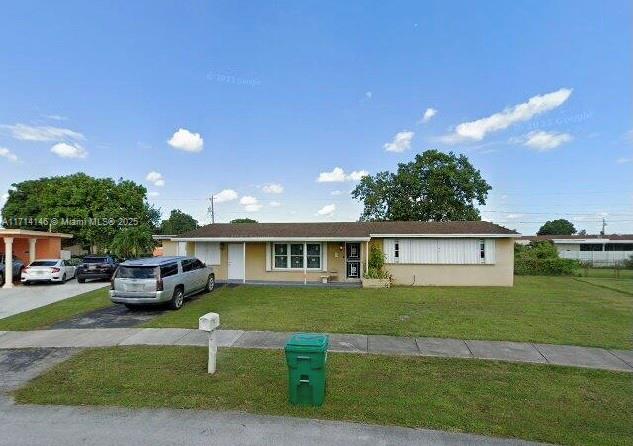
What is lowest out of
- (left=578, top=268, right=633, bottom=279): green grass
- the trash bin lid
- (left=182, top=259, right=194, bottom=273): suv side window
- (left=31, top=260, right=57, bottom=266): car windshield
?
(left=578, top=268, right=633, bottom=279): green grass

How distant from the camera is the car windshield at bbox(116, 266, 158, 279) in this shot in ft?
36.7

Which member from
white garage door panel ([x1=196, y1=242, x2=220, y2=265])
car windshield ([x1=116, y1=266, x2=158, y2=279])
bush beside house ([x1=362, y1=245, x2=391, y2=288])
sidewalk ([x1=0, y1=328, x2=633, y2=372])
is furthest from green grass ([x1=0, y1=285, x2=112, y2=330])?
bush beside house ([x1=362, y1=245, x2=391, y2=288])

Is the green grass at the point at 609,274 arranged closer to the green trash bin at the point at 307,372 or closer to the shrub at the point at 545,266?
the shrub at the point at 545,266

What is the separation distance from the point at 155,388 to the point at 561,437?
17.2ft

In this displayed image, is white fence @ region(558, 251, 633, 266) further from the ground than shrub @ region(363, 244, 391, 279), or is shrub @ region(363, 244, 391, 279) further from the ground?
shrub @ region(363, 244, 391, 279)

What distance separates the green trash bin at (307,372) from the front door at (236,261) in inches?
590

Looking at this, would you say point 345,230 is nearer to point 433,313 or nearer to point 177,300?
point 433,313

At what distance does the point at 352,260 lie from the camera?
1922cm

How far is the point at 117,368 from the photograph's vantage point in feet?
21.1

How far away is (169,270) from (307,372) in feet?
27.5

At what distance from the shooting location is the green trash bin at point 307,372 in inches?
190

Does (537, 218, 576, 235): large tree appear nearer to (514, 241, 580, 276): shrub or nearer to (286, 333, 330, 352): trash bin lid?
(514, 241, 580, 276): shrub

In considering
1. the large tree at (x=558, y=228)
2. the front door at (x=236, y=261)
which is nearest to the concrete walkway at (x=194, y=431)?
the front door at (x=236, y=261)

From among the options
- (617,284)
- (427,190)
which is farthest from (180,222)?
(617,284)
